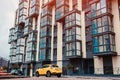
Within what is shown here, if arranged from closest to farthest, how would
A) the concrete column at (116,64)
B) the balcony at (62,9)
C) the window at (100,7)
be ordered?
the concrete column at (116,64)
the window at (100,7)
the balcony at (62,9)

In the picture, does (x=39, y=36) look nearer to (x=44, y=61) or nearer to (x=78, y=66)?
(x=44, y=61)

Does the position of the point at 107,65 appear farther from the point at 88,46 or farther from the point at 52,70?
the point at 52,70

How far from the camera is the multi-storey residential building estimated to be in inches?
1138

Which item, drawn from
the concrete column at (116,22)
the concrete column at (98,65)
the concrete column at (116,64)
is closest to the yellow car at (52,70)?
A: the concrete column at (98,65)

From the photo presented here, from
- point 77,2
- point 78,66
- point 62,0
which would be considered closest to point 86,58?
point 78,66

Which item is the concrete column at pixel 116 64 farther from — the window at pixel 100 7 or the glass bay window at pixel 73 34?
the window at pixel 100 7

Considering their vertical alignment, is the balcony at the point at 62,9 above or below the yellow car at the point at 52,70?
above

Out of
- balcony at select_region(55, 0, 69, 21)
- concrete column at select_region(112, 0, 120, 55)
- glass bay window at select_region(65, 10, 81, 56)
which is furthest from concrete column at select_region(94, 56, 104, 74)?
balcony at select_region(55, 0, 69, 21)

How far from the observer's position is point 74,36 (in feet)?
112

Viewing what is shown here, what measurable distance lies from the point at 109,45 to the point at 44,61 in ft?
65.1

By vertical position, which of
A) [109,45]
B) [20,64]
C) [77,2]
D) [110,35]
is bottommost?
[20,64]

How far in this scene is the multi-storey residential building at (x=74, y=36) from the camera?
2891 centimetres

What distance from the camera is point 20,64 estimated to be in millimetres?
55188

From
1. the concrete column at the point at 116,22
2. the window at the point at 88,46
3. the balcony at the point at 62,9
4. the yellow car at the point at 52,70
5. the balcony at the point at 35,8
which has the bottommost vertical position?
the yellow car at the point at 52,70
